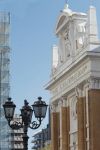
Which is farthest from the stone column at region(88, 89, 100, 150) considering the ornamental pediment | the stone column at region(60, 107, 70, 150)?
the ornamental pediment

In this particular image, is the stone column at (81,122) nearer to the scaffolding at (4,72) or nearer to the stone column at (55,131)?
the stone column at (55,131)

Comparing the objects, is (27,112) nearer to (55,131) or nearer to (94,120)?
(94,120)

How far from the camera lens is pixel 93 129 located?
34.8 m

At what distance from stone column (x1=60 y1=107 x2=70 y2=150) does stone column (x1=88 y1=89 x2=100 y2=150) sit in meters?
6.06

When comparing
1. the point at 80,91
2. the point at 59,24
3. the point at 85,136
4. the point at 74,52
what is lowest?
the point at 85,136

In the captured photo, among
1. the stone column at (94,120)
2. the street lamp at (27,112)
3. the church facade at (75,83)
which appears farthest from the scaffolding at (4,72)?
the street lamp at (27,112)

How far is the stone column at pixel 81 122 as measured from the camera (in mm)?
36594

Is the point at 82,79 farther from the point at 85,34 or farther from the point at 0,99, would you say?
the point at 0,99

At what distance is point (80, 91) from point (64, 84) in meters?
3.77

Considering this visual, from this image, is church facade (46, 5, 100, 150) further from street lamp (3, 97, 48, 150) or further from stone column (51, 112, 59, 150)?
street lamp (3, 97, 48, 150)

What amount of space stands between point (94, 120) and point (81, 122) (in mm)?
2105

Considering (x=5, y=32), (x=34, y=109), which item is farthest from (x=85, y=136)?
(x=5, y=32)

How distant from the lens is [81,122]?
121 feet

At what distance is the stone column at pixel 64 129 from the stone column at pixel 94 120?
6064mm
